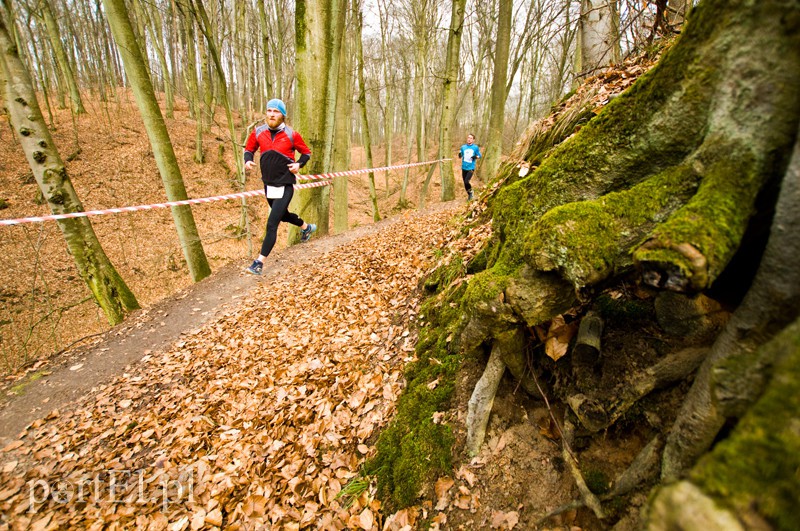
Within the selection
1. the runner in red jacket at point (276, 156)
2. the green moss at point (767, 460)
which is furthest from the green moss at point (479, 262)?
the runner in red jacket at point (276, 156)

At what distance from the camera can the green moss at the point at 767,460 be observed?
0.72 meters

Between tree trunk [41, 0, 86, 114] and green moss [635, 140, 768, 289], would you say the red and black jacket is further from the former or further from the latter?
tree trunk [41, 0, 86, 114]

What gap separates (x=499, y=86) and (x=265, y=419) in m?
10.1

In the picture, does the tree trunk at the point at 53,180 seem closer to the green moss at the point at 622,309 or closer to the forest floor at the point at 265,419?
the forest floor at the point at 265,419

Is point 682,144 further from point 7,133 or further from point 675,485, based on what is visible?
point 7,133

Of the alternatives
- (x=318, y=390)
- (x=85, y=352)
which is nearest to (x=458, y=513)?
(x=318, y=390)

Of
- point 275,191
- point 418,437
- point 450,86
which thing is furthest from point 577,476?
point 450,86

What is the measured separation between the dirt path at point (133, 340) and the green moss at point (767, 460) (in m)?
6.25

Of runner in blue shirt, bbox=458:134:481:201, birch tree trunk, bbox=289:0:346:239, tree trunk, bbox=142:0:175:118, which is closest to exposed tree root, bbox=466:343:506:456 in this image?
birch tree trunk, bbox=289:0:346:239

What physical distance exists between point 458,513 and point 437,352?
1.27 meters

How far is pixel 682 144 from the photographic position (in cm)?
158

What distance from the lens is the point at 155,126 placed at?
23.2 ft

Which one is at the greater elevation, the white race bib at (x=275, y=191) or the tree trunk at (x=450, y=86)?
the tree trunk at (x=450, y=86)

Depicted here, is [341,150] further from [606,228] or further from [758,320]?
[758,320]
